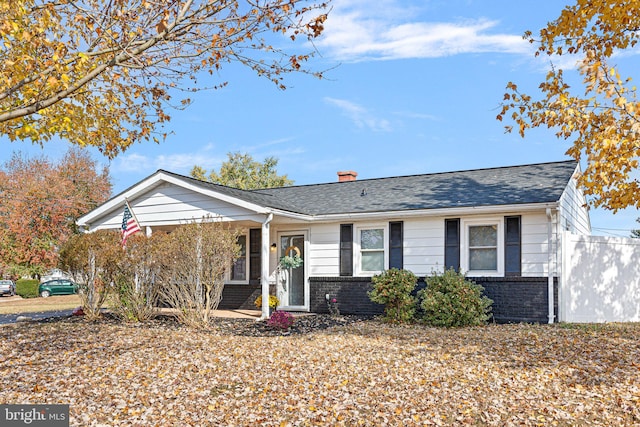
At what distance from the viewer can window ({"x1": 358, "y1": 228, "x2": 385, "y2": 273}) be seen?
47.5 feet

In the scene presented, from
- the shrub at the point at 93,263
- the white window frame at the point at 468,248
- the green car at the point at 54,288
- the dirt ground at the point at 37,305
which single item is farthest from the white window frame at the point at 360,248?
the green car at the point at 54,288

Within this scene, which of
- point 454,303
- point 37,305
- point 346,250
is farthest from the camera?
point 37,305

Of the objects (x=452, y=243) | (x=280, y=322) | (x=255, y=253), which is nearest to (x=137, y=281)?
(x=280, y=322)

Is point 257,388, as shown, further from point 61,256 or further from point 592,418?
point 61,256

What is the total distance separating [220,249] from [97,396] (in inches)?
213

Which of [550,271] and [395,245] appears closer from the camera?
[550,271]

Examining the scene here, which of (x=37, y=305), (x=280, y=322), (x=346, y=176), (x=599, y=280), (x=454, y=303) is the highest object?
(x=346, y=176)

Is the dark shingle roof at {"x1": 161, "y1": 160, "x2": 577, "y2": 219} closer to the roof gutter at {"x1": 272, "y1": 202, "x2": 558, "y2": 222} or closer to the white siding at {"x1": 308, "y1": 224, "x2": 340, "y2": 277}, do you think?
the roof gutter at {"x1": 272, "y1": 202, "x2": 558, "y2": 222}

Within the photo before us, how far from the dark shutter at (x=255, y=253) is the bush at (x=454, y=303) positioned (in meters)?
5.75

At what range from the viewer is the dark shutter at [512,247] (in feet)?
41.6

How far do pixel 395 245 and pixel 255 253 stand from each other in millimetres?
4551

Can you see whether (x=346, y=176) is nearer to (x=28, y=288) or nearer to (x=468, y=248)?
(x=468, y=248)

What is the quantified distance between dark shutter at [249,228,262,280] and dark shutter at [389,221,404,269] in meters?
4.24

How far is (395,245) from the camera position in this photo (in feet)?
46.8
